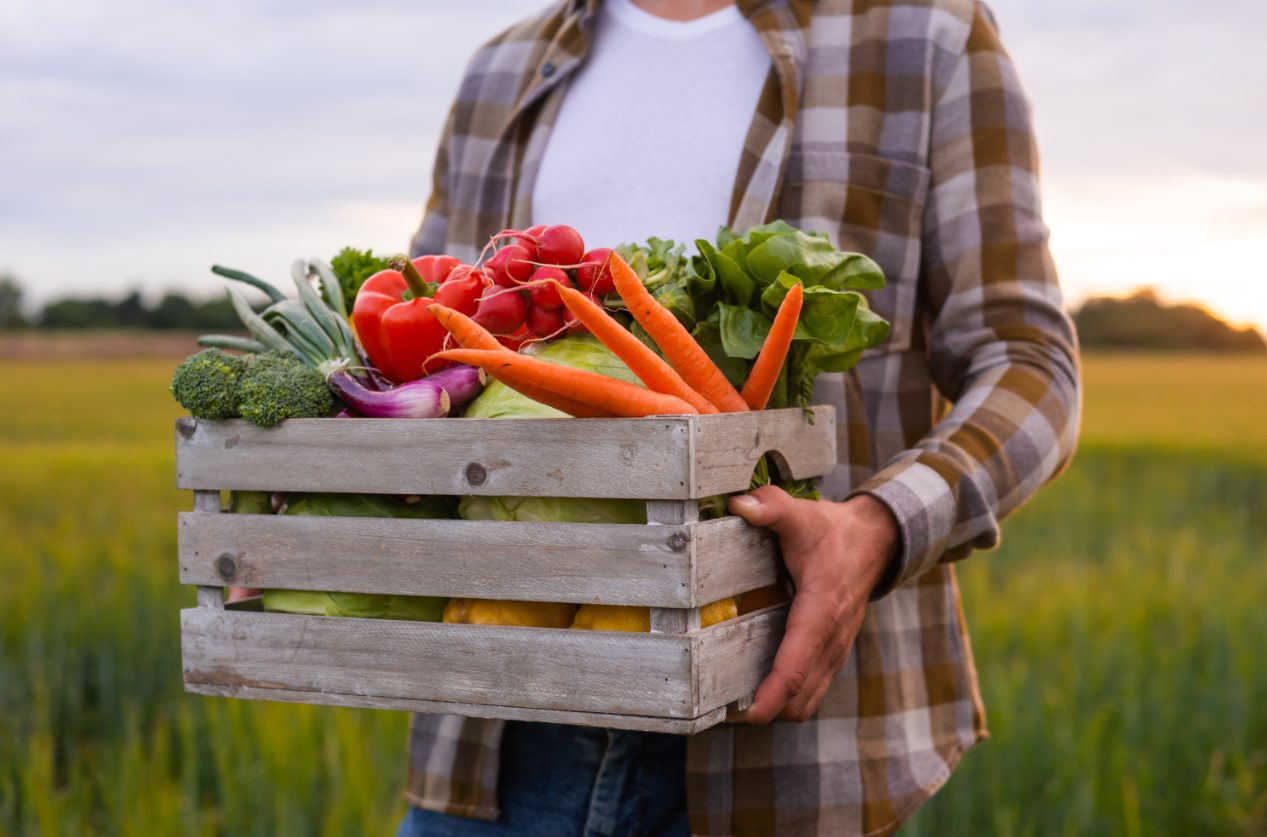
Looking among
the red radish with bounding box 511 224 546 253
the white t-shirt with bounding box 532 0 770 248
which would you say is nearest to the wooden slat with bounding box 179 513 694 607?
the red radish with bounding box 511 224 546 253

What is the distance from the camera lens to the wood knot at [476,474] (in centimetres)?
129

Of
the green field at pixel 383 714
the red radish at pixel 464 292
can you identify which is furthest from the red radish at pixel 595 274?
the green field at pixel 383 714

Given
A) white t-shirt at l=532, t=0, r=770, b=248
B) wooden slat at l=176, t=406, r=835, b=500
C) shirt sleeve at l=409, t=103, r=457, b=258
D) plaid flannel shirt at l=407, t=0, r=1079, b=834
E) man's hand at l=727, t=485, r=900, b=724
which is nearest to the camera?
wooden slat at l=176, t=406, r=835, b=500

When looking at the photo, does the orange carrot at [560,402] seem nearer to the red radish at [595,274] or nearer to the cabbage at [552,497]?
the cabbage at [552,497]

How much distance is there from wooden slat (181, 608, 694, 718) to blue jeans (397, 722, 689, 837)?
0.38 m

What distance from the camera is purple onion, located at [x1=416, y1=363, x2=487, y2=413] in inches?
53.4

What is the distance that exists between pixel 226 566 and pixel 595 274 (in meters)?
Answer: 0.58

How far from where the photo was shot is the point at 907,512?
55.2 inches

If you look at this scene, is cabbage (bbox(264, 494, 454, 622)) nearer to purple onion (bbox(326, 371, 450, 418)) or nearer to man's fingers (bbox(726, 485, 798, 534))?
purple onion (bbox(326, 371, 450, 418))

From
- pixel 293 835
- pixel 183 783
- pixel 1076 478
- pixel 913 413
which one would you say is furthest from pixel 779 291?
pixel 1076 478

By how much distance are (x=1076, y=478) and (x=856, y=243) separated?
7138 mm

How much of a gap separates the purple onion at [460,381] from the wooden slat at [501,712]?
34 centimetres

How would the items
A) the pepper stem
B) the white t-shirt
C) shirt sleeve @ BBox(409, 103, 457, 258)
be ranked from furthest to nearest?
shirt sleeve @ BBox(409, 103, 457, 258)
the white t-shirt
the pepper stem

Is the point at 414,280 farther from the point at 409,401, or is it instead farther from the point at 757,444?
the point at 757,444
